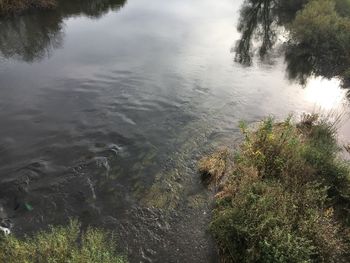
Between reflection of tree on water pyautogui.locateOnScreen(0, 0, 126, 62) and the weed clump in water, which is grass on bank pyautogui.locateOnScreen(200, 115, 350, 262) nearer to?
the weed clump in water

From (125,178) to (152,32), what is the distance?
725 inches

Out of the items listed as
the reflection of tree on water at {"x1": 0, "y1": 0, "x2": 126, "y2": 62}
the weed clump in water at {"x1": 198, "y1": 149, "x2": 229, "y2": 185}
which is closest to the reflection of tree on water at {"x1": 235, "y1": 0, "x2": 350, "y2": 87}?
the weed clump in water at {"x1": 198, "y1": 149, "x2": 229, "y2": 185}

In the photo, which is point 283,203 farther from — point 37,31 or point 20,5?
point 20,5

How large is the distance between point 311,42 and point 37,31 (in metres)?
21.6

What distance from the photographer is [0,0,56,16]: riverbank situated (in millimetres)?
27328

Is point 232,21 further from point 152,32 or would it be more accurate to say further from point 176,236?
point 176,236

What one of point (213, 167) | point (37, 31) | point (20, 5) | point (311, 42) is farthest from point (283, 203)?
point (20, 5)

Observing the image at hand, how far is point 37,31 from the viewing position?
25953mm

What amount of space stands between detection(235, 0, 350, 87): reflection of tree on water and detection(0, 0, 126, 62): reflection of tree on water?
13.8 m

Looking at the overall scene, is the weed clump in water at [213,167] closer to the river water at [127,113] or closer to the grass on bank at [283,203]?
the grass on bank at [283,203]

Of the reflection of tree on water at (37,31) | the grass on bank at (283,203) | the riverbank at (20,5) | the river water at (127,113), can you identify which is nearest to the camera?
the grass on bank at (283,203)

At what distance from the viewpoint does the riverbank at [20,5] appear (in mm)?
27328

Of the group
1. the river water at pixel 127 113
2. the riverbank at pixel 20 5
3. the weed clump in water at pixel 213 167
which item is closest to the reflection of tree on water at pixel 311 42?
the river water at pixel 127 113

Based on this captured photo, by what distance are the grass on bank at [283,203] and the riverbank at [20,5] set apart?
2274cm
